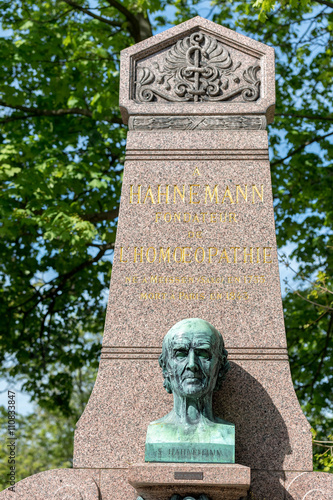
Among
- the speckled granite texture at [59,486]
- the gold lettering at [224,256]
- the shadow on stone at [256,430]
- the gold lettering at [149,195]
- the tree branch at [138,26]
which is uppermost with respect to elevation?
the tree branch at [138,26]

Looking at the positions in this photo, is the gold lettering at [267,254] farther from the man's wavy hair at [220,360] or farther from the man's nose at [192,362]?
the man's nose at [192,362]

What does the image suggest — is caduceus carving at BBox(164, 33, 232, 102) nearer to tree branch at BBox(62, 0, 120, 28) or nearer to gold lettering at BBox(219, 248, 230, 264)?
gold lettering at BBox(219, 248, 230, 264)

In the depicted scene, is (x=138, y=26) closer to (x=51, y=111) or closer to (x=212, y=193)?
(x=51, y=111)

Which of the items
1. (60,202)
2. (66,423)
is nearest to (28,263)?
(60,202)

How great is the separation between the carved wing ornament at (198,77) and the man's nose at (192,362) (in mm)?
2805

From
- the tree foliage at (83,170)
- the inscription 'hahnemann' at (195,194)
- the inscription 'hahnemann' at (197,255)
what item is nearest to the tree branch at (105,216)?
the tree foliage at (83,170)

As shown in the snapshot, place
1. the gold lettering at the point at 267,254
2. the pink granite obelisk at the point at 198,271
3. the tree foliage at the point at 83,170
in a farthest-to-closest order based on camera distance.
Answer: the tree foliage at the point at 83,170
the gold lettering at the point at 267,254
the pink granite obelisk at the point at 198,271

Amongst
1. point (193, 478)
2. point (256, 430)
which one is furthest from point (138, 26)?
point (193, 478)

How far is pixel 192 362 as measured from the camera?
5449 millimetres

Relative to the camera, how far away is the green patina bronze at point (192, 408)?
5391 millimetres

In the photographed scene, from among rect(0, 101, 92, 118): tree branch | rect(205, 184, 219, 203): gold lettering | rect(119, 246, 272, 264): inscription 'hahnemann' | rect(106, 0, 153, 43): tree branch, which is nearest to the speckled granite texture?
rect(119, 246, 272, 264): inscription 'hahnemann'

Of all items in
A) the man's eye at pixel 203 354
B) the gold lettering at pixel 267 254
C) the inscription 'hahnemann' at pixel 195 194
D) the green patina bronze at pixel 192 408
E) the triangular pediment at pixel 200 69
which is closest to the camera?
the green patina bronze at pixel 192 408

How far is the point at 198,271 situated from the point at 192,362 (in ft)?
4.04

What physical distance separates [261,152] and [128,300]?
1889mm
